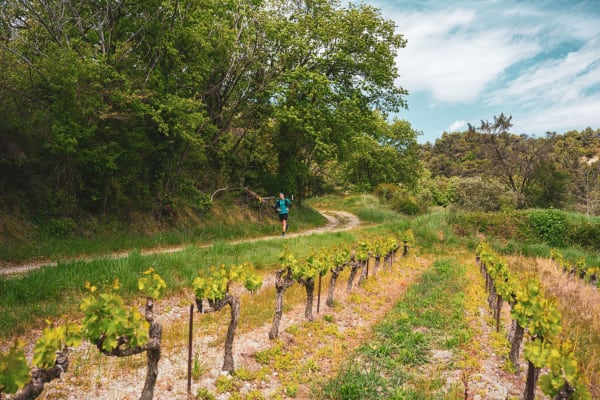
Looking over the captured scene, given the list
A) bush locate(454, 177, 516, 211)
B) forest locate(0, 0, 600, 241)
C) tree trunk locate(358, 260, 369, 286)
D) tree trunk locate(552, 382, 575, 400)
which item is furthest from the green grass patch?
bush locate(454, 177, 516, 211)

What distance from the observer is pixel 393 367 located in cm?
622

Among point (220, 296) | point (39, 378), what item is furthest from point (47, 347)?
point (220, 296)

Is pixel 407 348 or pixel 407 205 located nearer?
pixel 407 348

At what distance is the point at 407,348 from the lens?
6977 millimetres

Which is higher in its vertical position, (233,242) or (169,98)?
(169,98)

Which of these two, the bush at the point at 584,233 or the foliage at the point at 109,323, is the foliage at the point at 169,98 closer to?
the foliage at the point at 109,323

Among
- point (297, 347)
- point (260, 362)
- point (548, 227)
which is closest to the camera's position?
point (260, 362)

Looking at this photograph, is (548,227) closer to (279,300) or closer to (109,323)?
(279,300)

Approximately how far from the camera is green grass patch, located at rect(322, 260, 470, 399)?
5.32 m

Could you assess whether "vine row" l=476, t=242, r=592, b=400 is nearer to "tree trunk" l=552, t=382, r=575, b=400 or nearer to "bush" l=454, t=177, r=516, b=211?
"tree trunk" l=552, t=382, r=575, b=400

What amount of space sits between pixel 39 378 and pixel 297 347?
4.47 meters

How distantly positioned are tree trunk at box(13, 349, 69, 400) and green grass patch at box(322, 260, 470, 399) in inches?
136

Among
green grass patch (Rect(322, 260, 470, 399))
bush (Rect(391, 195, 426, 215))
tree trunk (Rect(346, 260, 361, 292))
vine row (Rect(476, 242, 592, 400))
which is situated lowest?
green grass patch (Rect(322, 260, 470, 399))

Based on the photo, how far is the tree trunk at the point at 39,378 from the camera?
12.1 ft
